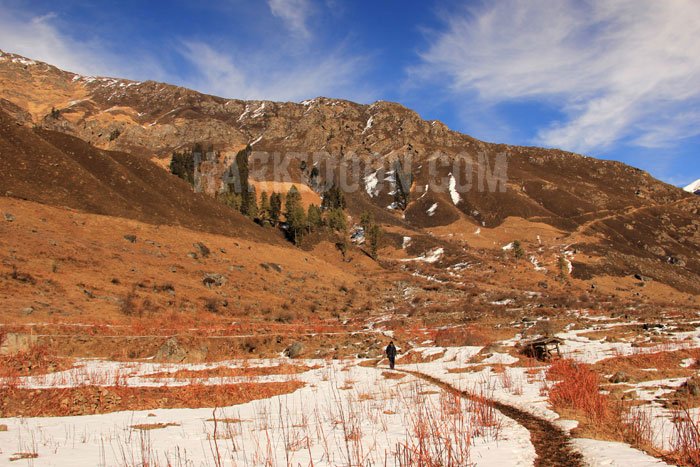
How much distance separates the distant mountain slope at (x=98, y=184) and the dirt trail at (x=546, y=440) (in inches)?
2386

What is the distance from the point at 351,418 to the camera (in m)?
10.3

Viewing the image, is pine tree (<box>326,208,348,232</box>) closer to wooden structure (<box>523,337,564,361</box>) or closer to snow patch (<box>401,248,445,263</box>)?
snow patch (<box>401,248,445,263</box>)

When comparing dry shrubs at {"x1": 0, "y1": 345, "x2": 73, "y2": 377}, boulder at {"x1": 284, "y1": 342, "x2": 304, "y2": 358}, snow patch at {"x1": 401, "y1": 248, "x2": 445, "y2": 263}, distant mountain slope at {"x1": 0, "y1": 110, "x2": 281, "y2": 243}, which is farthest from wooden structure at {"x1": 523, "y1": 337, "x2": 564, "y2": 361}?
snow patch at {"x1": 401, "y1": 248, "x2": 445, "y2": 263}

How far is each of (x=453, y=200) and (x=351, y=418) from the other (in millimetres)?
164255

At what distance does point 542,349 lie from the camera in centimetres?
2058

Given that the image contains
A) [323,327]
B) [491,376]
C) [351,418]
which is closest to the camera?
[351,418]

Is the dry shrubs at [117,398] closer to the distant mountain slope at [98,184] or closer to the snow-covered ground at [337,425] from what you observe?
the snow-covered ground at [337,425]

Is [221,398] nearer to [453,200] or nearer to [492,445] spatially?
[492,445]

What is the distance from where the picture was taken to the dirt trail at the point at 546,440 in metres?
7.10

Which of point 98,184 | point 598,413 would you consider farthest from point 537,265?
point 598,413

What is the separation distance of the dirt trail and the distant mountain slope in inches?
2386

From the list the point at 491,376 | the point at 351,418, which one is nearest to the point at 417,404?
the point at 351,418

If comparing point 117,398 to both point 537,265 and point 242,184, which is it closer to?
point 537,265

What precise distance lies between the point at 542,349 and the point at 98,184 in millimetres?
65672
